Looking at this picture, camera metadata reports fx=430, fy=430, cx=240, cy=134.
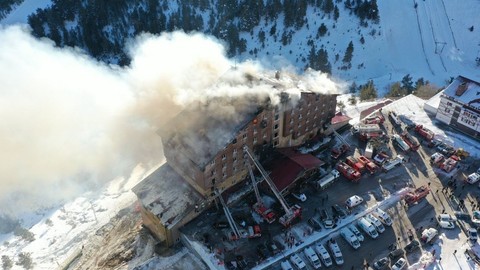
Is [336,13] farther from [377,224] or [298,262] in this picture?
[298,262]

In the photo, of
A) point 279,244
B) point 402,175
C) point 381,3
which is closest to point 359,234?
point 279,244

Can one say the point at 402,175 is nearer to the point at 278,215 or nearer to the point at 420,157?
the point at 420,157

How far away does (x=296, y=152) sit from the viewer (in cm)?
6212

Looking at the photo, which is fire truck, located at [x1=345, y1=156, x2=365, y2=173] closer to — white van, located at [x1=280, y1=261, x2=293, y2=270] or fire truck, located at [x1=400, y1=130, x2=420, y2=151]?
fire truck, located at [x1=400, y1=130, x2=420, y2=151]

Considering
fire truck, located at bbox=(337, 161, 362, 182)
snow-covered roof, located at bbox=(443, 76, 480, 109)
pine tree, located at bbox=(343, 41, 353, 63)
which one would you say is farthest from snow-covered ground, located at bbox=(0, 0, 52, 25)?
snow-covered roof, located at bbox=(443, 76, 480, 109)

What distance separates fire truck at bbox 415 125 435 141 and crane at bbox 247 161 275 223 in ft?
94.0

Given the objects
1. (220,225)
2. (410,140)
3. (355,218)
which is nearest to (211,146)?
(220,225)

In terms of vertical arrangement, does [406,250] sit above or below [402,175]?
below

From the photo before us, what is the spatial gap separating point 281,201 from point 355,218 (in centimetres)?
951

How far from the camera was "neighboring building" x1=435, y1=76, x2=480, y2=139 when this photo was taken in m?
66.5

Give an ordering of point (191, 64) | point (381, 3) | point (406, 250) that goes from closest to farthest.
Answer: point (406, 250) < point (191, 64) < point (381, 3)

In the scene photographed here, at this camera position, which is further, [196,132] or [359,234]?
[196,132]

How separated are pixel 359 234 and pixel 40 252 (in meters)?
52.6

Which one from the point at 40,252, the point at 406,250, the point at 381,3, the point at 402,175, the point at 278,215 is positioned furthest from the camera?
the point at 381,3
